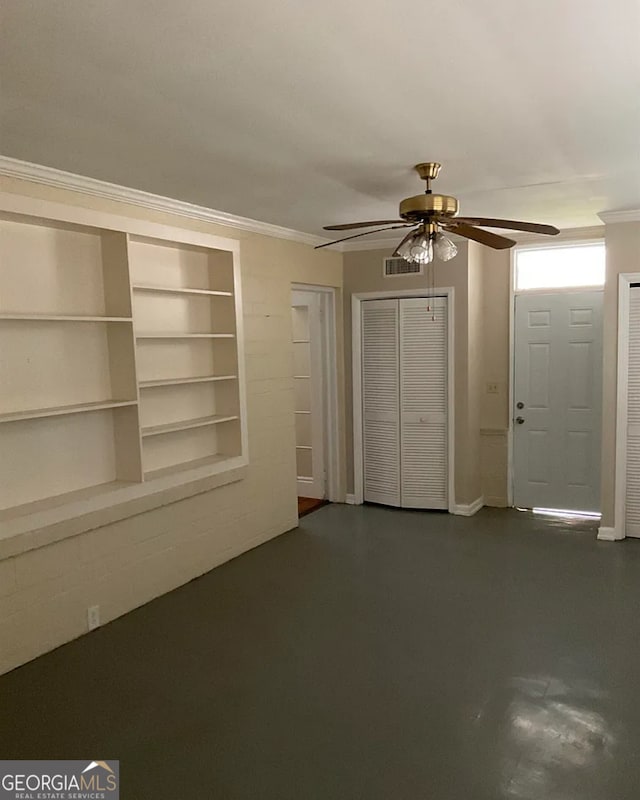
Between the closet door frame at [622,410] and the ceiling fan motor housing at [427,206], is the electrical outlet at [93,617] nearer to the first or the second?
the ceiling fan motor housing at [427,206]

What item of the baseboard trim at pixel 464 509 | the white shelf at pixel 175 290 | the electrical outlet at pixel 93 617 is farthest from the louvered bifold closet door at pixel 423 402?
the electrical outlet at pixel 93 617

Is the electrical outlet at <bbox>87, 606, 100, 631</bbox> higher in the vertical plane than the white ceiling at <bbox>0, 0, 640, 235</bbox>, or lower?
lower

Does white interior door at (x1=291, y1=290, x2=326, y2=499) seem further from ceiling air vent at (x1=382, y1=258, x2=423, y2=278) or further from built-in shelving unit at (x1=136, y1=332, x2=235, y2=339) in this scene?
built-in shelving unit at (x1=136, y1=332, x2=235, y2=339)

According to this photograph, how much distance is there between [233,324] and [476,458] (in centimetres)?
265

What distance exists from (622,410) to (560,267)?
4.85ft

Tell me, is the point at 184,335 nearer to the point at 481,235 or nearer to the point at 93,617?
the point at 93,617

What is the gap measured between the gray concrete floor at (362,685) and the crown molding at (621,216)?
2448 millimetres

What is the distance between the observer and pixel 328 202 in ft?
13.1

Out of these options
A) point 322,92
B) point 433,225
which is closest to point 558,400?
point 433,225

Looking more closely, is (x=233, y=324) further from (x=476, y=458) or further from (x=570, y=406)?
(x=570, y=406)

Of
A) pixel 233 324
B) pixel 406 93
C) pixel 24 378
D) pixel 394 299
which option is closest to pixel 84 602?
pixel 24 378

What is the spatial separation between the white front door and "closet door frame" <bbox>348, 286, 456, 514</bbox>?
2.11ft

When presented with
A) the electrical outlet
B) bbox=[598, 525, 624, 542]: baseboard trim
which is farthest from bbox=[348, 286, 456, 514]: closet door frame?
the electrical outlet

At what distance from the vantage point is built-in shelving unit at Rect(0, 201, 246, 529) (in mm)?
3180
